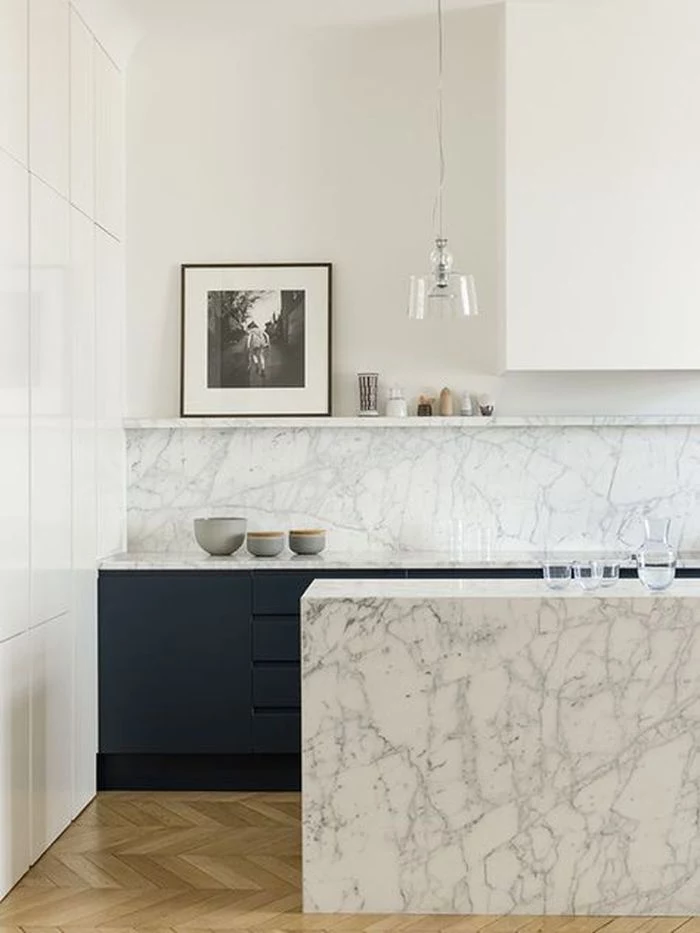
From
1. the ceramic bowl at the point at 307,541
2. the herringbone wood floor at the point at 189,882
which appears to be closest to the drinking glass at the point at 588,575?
the herringbone wood floor at the point at 189,882

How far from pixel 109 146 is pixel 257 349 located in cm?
106

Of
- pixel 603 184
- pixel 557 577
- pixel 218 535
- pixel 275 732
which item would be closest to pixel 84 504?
pixel 218 535

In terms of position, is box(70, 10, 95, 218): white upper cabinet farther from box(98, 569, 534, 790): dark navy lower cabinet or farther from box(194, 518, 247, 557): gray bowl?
box(98, 569, 534, 790): dark navy lower cabinet

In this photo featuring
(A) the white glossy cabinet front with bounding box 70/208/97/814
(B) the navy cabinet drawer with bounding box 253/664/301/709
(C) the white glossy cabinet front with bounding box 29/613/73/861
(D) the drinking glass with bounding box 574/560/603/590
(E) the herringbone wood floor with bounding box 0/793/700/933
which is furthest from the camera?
(B) the navy cabinet drawer with bounding box 253/664/301/709

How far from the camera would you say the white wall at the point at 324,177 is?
555 centimetres

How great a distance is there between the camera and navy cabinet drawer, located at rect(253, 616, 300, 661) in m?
4.98

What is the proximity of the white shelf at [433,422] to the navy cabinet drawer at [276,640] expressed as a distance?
0.93 meters

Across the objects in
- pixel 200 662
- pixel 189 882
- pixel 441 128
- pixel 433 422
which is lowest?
pixel 189 882

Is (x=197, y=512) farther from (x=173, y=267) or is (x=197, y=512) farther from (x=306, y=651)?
(x=306, y=651)

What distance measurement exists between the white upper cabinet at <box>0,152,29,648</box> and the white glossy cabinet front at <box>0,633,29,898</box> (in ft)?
0.33

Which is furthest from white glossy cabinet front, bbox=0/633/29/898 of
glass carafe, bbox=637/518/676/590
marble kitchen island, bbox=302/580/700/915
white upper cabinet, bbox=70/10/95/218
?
glass carafe, bbox=637/518/676/590

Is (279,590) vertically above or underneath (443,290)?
underneath

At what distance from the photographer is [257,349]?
555 centimetres

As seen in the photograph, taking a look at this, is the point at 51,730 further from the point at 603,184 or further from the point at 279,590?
the point at 603,184
